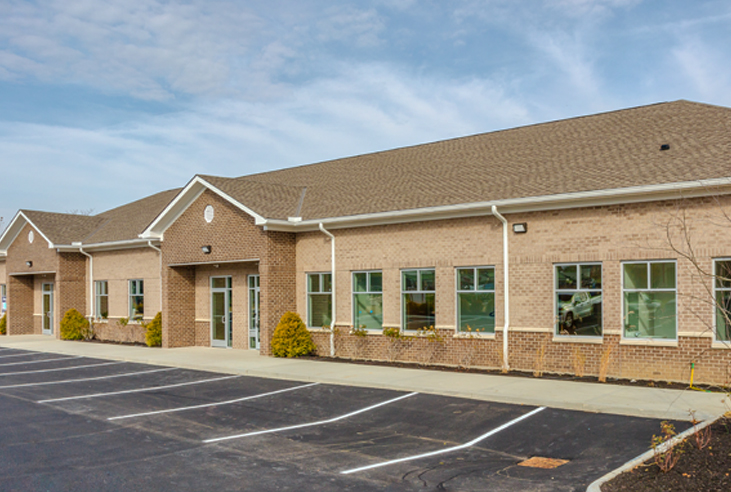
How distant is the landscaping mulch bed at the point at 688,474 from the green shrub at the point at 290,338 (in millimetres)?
12459

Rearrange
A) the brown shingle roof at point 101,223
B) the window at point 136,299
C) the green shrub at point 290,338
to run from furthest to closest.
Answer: the brown shingle roof at point 101,223 → the window at point 136,299 → the green shrub at point 290,338

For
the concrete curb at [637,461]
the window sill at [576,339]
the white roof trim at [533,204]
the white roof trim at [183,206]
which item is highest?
the white roof trim at [183,206]

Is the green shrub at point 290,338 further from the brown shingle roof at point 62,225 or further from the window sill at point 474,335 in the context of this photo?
the brown shingle roof at point 62,225

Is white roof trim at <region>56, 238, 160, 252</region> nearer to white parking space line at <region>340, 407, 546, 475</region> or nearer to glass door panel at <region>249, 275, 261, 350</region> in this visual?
glass door panel at <region>249, 275, 261, 350</region>

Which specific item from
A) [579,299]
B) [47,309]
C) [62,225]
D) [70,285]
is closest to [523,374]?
[579,299]

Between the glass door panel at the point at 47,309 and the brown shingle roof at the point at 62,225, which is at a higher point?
the brown shingle roof at the point at 62,225

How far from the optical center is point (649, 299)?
44.4ft

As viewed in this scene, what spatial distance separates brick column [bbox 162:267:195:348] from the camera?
22719mm

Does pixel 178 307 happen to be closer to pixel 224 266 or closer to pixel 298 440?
pixel 224 266

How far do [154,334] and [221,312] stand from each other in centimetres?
294

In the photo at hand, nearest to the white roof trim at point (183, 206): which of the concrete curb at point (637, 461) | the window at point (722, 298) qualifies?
the window at point (722, 298)

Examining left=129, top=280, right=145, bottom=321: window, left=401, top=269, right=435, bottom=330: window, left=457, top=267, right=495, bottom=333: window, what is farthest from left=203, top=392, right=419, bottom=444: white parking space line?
left=129, top=280, right=145, bottom=321: window

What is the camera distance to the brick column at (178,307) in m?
22.7

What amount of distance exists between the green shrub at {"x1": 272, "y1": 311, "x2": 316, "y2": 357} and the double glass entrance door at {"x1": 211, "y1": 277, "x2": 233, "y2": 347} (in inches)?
159
